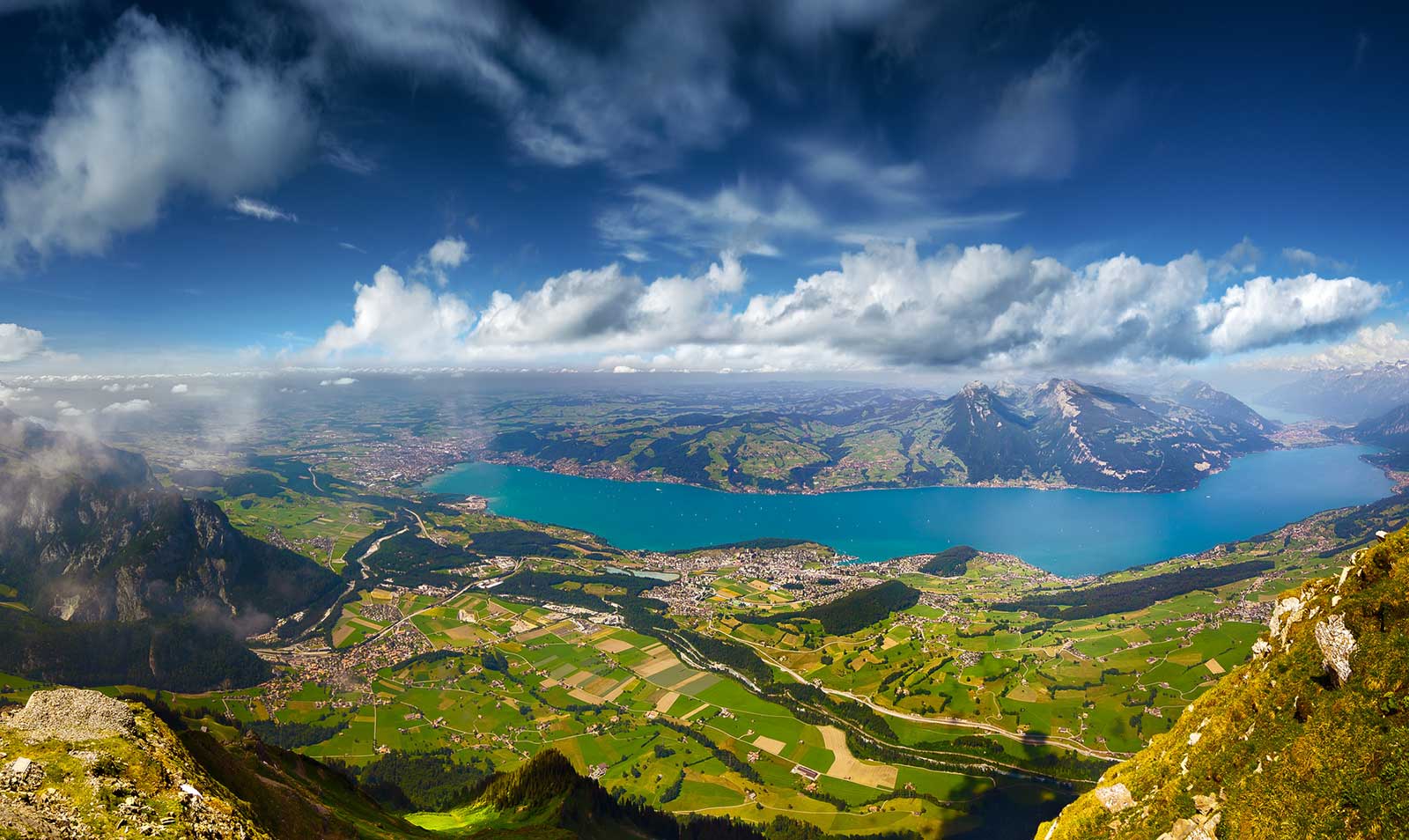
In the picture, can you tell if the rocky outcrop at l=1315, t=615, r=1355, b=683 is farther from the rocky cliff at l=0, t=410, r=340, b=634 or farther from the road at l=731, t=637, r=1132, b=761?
the rocky cliff at l=0, t=410, r=340, b=634

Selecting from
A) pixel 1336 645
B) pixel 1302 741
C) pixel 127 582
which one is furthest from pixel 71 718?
pixel 127 582

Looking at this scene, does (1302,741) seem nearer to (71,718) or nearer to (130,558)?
(71,718)

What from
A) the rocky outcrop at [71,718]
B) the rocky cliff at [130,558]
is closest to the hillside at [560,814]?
the rocky outcrop at [71,718]

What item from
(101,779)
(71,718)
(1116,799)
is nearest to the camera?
(101,779)

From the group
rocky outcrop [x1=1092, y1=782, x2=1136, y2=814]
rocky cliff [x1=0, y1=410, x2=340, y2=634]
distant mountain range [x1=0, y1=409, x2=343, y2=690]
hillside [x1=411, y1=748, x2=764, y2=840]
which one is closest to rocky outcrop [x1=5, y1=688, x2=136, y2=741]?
rocky outcrop [x1=1092, y1=782, x2=1136, y2=814]

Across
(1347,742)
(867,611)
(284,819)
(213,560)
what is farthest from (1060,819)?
(213,560)

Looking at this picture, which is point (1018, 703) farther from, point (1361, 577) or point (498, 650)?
point (498, 650)
